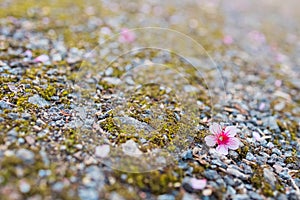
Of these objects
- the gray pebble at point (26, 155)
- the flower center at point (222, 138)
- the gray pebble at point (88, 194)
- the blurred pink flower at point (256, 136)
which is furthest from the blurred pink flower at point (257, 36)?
the gray pebble at point (26, 155)

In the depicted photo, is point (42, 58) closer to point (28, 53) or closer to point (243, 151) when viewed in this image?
point (28, 53)

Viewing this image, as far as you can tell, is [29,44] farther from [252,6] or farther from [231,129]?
[252,6]

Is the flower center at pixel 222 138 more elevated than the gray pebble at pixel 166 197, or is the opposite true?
the flower center at pixel 222 138

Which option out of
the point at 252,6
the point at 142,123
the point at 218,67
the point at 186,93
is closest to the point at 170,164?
the point at 142,123

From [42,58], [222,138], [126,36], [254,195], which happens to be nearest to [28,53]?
[42,58]

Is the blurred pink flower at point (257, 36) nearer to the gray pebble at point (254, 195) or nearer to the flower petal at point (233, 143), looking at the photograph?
the flower petal at point (233, 143)

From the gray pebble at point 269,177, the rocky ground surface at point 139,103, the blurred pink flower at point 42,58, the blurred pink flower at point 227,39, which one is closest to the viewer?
the rocky ground surface at point 139,103
